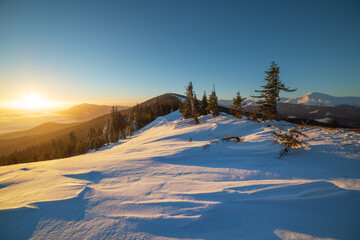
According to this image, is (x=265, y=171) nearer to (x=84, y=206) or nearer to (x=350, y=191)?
(x=350, y=191)

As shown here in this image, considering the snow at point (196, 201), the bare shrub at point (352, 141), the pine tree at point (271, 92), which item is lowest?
the snow at point (196, 201)

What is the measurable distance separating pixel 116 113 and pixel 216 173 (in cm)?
6200

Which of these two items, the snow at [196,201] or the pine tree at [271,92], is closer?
the snow at [196,201]

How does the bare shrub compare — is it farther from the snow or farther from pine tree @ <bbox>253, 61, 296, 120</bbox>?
pine tree @ <bbox>253, 61, 296, 120</bbox>

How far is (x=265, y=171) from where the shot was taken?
2770 millimetres

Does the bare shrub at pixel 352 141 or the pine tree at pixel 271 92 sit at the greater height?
the pine tree at pixel 271 92

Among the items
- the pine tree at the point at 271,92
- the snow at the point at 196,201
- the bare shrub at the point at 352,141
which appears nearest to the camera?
the snow at the point at 196,201

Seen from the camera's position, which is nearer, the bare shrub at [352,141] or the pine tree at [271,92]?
the bare shrub at [352,141]

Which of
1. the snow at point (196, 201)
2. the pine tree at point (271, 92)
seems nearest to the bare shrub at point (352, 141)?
the snow at point (196, 201)

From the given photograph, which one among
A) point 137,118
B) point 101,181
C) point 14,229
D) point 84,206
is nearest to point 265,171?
point 84,206

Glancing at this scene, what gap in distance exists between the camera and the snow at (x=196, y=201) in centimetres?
149

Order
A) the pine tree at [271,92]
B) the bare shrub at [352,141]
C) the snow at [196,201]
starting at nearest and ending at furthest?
the snow at [196,201]
the bare shrub at [352,141]
the pine tree at [271,92]

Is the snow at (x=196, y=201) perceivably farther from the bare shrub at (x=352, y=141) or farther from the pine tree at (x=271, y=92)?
the pine tree at (x=271, y=92)

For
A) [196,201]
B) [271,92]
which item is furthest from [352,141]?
[271,92]
